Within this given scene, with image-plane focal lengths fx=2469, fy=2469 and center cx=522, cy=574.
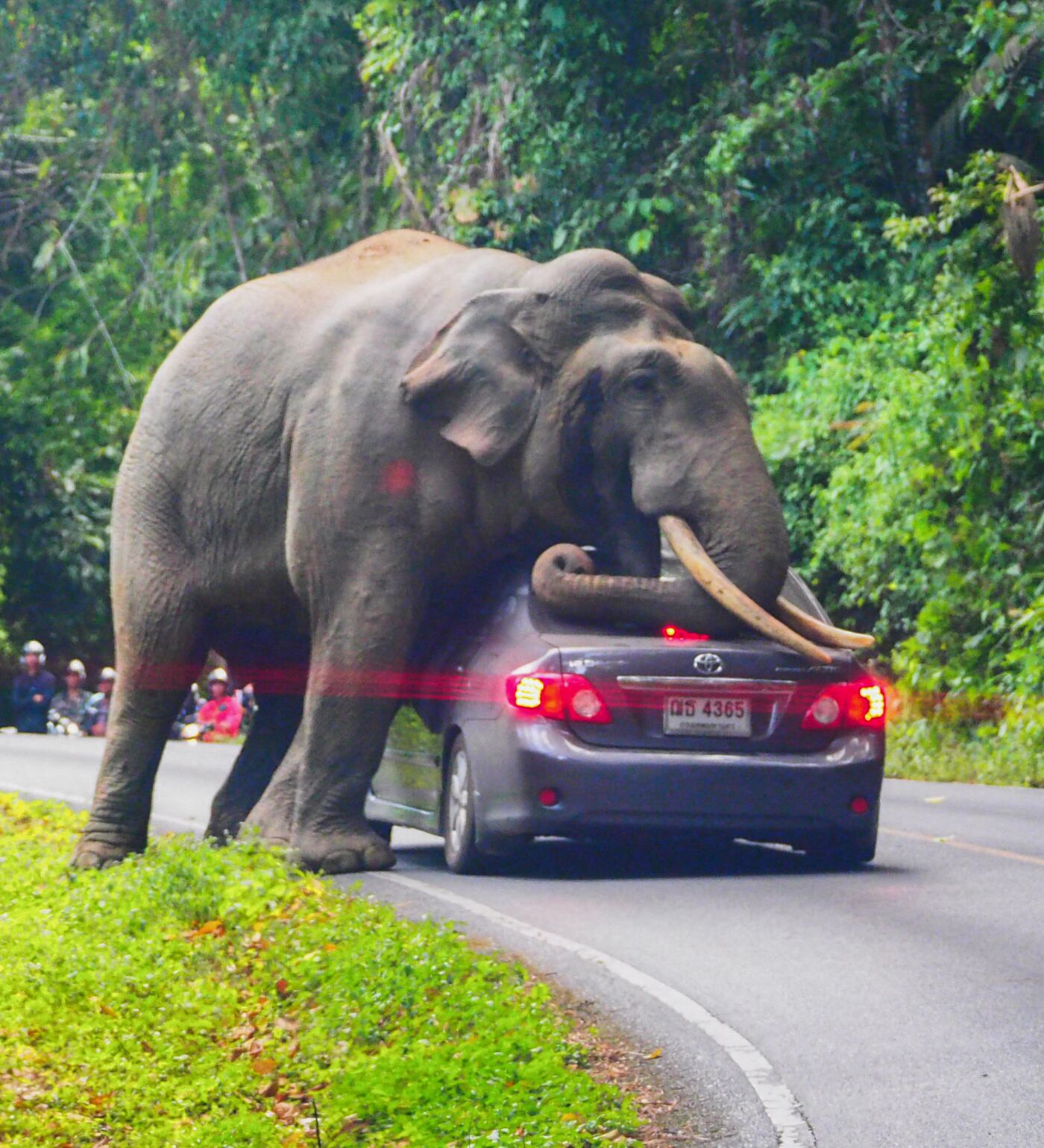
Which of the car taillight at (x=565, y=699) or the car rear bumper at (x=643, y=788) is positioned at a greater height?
the car taillight at (x=565, y=699)

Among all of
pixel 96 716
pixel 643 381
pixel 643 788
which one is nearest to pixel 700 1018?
pixel 643 788

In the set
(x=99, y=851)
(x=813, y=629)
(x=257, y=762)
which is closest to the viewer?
(x=813, y=629)

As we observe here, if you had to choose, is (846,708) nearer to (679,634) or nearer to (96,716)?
(679,634)

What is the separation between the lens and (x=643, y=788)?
419 inches

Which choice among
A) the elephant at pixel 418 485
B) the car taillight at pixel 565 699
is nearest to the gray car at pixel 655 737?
the car taillight at pixel 565 699

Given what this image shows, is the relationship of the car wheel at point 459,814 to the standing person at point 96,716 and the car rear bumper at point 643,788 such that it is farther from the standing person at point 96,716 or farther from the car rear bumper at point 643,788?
the standing person at point 96,716

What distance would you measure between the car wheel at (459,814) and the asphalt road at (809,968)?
124mm

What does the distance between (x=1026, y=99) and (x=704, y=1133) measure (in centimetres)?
1754

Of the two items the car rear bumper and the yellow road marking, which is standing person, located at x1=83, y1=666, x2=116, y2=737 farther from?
the car rear bumper

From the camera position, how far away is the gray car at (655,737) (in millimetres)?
10633

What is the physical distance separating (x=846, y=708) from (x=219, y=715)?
23965 mm

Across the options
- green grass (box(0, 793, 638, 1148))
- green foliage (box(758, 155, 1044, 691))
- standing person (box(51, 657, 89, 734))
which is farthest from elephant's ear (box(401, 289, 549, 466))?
standing person (box(51, 657, 89, 734))

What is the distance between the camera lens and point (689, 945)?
29.8ft

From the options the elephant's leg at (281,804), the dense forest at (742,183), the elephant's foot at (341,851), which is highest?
the dense forest at (742,183)
